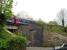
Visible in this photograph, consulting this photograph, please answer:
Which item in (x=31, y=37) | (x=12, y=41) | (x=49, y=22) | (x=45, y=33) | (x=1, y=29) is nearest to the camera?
(x=12, y=41)

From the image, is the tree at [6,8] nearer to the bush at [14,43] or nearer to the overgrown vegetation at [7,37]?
the overgrown vegetation at [7,37]

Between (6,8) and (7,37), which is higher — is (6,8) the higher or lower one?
the higher one

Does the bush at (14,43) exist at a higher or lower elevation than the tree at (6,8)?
lower

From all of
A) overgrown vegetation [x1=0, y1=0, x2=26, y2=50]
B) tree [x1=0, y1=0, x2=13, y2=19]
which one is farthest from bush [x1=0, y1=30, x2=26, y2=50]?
tree [x1=0, y1=0, x2=13, y2=19]

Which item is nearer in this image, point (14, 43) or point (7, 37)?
point (14, 43)

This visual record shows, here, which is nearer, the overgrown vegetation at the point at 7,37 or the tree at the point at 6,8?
the overgrown vegetation at the point at 7,37

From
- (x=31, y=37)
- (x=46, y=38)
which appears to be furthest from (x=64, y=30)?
(x=31, y=37)

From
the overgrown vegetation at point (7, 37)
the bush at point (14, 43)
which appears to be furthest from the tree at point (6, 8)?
the bush at point (14, 43)

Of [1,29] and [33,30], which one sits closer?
[1,29]

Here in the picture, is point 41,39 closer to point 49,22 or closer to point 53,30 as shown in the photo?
point 53,30

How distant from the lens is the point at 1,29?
1658 cm

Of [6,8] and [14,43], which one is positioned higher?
[6,8]

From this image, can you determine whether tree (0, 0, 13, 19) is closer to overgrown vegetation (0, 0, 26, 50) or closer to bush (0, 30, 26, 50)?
overgrown vegetation (0, 0, 26, 50)

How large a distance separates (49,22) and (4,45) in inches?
1148
